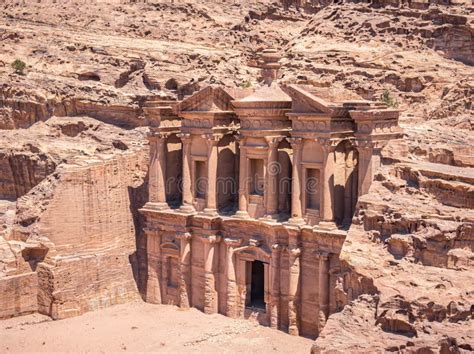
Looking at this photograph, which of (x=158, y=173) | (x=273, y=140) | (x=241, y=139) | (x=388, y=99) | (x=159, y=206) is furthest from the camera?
(x=388, y=99)

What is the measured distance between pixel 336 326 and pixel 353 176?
9825mm

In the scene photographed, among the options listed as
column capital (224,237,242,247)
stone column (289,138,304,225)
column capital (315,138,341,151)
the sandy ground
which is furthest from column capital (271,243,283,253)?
column capital (315,138,341,151)

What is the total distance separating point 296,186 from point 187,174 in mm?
5509

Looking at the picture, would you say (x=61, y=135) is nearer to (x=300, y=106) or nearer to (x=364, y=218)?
(x=300, y=106)

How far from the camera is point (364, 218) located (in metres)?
24.3

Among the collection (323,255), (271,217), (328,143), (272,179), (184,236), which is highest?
(328,143)

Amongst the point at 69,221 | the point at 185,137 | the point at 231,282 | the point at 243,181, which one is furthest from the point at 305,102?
the point at 69,221

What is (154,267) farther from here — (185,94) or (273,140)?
(185,94)

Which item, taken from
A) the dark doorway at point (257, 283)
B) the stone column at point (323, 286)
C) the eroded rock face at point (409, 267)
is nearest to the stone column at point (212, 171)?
the dark doorway at point (257, 283)

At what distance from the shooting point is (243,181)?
101 ft

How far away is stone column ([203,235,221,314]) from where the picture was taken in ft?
103

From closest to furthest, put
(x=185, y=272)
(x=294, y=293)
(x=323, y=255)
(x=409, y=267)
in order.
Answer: (x=409, y=267) < (x=323, y=255) < (x=294, y=293) < (x=185, y=272)

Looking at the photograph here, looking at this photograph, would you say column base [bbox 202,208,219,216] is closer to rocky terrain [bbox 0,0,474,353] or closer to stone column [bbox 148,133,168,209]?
stone column [bbox 148,133,168,209]

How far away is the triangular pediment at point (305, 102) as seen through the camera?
27.8m
